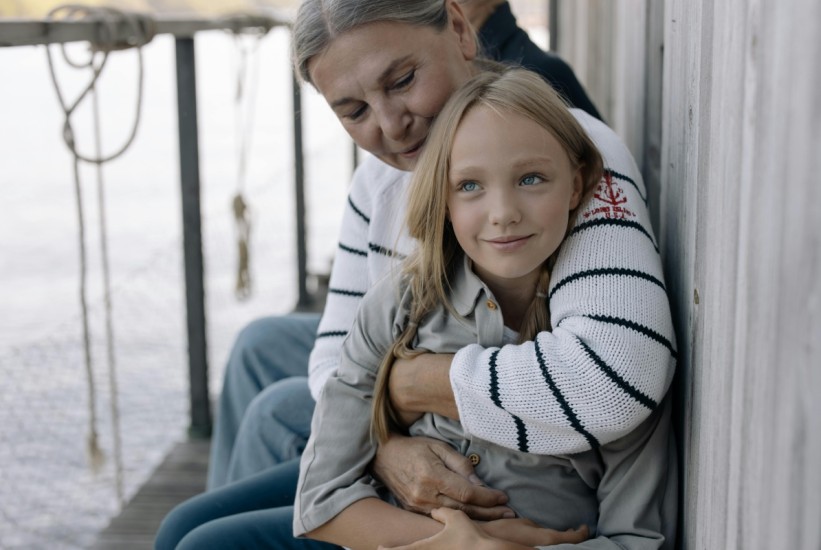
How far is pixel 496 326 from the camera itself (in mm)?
1264

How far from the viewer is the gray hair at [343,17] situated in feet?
4.69

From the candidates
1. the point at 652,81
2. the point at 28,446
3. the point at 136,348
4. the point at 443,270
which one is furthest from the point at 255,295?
the point at 443,270

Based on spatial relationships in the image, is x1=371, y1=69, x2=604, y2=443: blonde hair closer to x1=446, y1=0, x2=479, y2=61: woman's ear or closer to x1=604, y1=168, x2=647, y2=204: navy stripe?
x1=604, y1=168, x2=647, y2=204: navy stripe

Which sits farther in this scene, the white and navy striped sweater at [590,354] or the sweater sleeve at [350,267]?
the sweater sleeve at [350,267]

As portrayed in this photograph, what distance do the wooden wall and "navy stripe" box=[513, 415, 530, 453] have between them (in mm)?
176

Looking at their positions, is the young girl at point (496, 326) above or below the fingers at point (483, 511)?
above

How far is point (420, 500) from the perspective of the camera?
4.25 feet

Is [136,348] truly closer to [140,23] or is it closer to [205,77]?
[140,23]

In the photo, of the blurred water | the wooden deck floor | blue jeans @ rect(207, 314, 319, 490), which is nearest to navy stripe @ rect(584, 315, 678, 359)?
blue jeans @ rect(207, 314, 319, 490)

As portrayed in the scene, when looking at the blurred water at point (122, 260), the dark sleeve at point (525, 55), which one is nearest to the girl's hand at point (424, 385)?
the dark sleeve at point (525, 55)

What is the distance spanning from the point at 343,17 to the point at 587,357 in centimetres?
61

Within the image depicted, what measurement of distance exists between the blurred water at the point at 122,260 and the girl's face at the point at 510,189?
1650 mm

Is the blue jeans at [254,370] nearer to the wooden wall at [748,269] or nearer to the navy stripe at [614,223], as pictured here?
the navy stripe at [614,223]

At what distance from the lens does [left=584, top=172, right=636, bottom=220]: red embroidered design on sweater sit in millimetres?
1237
